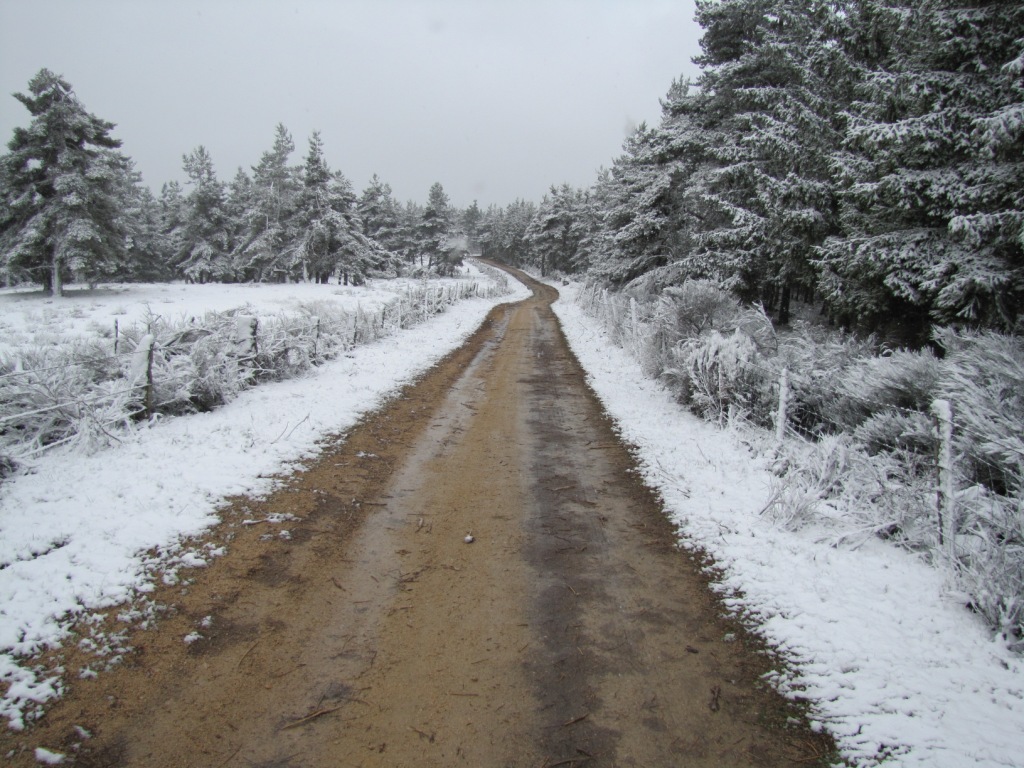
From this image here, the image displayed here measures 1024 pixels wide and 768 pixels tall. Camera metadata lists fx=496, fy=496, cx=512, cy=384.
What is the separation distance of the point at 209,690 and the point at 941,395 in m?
6.91

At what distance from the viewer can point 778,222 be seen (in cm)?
1339

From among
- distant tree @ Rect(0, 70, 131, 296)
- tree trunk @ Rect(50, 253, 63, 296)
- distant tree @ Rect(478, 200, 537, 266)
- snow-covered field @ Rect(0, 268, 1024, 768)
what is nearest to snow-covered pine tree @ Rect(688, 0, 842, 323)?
snow-covered field @ Rect(0, 268, 1024, 768)

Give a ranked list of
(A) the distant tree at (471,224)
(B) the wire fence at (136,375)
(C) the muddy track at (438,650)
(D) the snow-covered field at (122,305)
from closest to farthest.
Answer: (C) the muddy track at (438,650) → (B) the wire fence at (136,375) → (D) the snow-covered field at (122,305) → (A) the distant tree at (471,224)

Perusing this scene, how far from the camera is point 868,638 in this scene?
3.35 m

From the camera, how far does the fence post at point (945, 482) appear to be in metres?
3.87

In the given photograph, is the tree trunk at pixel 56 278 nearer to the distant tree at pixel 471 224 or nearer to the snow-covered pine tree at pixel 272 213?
the snow-covered pine tree at pixel 272 213

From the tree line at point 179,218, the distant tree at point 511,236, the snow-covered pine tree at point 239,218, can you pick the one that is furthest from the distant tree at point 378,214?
the distant tree at point 511,236

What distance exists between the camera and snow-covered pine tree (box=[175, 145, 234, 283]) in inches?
1645

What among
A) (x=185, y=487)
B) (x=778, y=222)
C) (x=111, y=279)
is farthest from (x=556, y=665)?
(x=111, y=279)

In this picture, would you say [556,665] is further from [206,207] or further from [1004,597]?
[206,207]

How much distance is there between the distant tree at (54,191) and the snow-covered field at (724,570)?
2980 centimetres

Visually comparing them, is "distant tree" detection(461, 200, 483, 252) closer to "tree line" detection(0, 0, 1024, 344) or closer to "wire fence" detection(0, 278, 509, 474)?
"tree line" detection(0, 0, 1024, 344)

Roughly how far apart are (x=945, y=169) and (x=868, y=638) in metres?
9.43

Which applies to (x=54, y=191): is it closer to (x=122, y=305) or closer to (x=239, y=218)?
(x=122, y=305)
